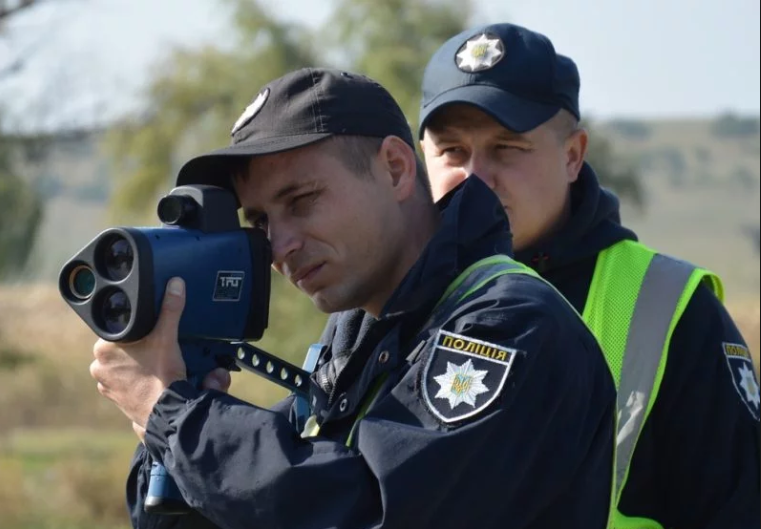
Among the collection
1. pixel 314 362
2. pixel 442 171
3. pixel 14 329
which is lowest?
pixel 14 329

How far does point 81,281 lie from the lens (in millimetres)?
2508

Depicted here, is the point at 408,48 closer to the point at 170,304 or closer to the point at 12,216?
the point at 12,216

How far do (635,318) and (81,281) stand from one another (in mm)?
1439

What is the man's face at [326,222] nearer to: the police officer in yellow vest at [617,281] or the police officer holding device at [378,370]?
the police officer holding device at [378,370]

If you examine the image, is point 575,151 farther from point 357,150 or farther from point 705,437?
point 357,150

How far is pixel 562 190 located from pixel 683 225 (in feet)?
117

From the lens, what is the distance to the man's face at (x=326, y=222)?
2596 millimetres

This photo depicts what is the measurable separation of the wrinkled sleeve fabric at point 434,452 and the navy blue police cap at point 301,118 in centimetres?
45

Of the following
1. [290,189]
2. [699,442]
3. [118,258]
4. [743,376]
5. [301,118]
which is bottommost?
[699,442]

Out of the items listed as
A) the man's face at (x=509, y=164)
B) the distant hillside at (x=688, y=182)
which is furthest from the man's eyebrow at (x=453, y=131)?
the distant hillside at (x=688, y=182)

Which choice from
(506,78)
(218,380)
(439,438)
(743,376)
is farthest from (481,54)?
(439,438)

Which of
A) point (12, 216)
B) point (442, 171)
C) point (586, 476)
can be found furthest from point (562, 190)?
point (12, 216)

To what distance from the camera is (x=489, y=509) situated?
88.3 inches

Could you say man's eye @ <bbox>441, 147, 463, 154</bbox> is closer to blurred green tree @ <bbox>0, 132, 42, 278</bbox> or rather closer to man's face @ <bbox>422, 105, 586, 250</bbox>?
man's face @ <bbox>422, 105, 586, 250</bbox>
